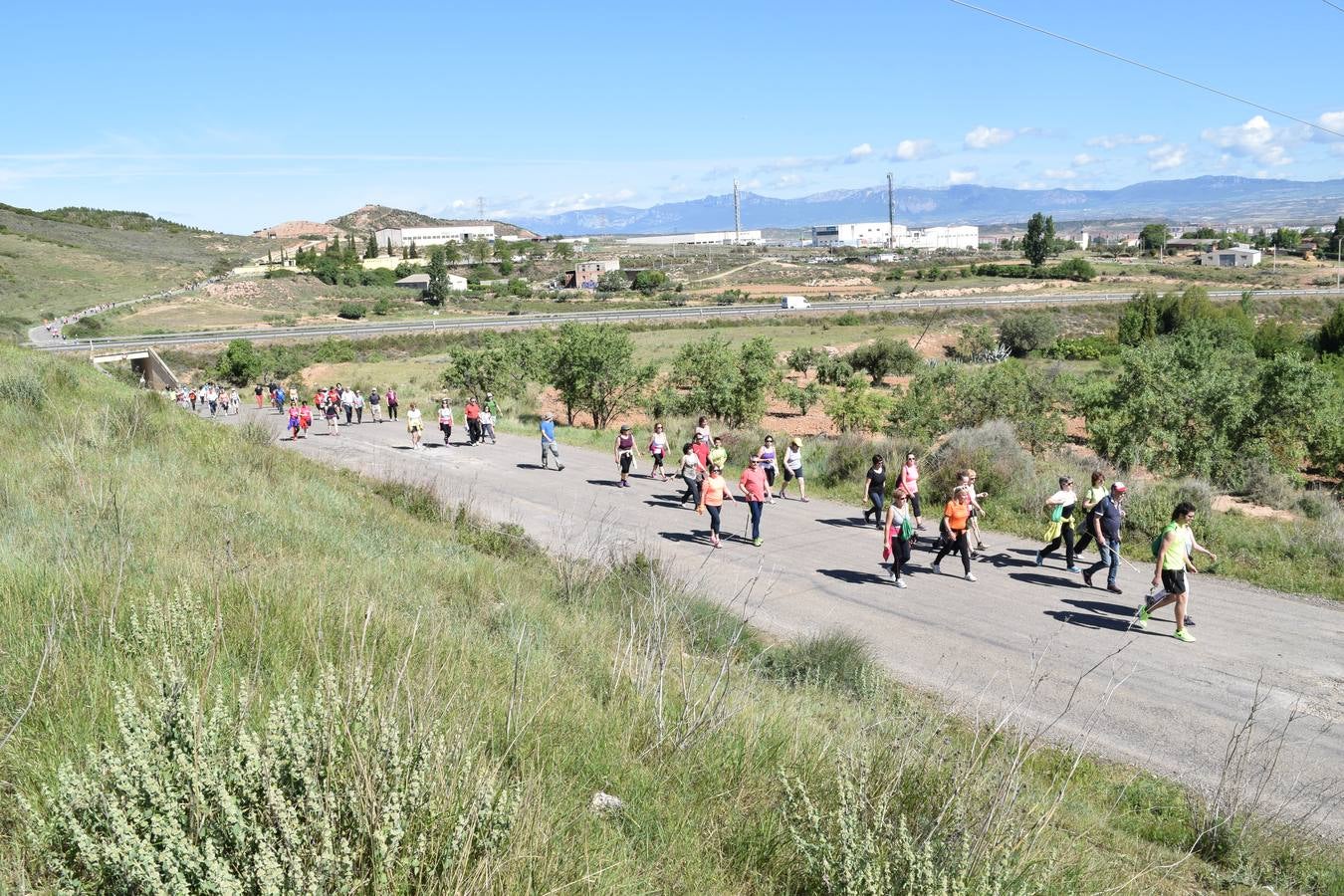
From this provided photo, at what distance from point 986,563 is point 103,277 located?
118m

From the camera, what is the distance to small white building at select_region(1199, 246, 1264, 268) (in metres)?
137

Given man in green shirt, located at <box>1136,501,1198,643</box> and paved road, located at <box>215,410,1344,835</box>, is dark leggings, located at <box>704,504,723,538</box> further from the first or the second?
man in green shirt, located at <box>1136,501,1198,643</box>

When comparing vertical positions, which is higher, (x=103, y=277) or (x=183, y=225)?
(x=183, y=225)

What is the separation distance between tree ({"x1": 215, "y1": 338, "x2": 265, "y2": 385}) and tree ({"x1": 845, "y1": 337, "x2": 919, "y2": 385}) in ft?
114

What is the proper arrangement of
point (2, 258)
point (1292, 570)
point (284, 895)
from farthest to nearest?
point (2, 258) < point (1292, 570) < point (284, 895)

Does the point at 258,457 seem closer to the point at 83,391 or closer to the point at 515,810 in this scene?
the point at 83,391

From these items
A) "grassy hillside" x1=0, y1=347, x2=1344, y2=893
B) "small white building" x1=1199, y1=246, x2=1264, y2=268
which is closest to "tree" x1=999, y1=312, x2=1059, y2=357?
"grassy hillside" x1=0, y1=347, x2=1344, y2=893

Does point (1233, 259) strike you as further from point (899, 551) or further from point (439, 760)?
point (439, 760)

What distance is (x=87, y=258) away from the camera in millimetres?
113812

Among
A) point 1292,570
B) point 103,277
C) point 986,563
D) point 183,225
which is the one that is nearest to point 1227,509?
point 1292,570

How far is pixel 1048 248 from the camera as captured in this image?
125625 mm

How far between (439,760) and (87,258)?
134766 millimetres

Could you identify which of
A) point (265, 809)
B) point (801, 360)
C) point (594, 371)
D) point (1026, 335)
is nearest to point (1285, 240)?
point (1026, 335)

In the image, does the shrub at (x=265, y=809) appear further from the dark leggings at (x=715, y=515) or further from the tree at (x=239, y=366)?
the tree at (x=239, y=366)
